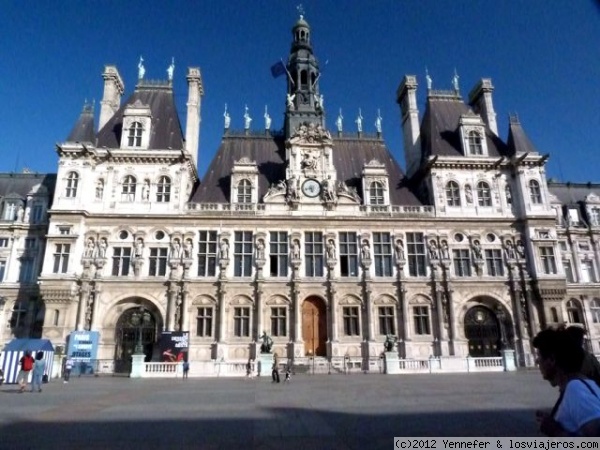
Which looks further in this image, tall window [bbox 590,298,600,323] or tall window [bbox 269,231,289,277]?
tall window [bbox 590,298,600,323]

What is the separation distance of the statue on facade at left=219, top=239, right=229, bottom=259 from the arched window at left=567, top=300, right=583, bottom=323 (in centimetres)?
3220

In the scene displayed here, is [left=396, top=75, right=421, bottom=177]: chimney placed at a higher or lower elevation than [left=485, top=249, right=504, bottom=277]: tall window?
higher

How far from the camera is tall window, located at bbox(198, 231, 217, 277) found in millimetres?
35312

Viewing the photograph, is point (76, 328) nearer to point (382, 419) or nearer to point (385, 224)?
point (385, 224)

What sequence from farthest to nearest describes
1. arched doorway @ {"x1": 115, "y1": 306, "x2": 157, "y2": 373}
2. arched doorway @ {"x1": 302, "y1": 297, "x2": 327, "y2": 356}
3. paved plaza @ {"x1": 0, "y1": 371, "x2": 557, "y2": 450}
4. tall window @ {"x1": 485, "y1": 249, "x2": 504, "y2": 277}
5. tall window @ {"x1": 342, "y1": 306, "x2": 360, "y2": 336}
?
tall window @ {"x1": 485, "y1": 249, "x2": 504, "y2": 277}, tall window @ {"x1": 342, "y1": 306, "x2": 360, "y2": 336}, arched doorway @ {"x1": 302, "y1": 297, "x2": 327, "y2": 356}, arched doorway @ {"x1": 115, "y1": 306, "x2": 157, "y2": 373}, paved plaza @ {"x1": 0, "y1": 371, "x2": 557, "y2": 450}

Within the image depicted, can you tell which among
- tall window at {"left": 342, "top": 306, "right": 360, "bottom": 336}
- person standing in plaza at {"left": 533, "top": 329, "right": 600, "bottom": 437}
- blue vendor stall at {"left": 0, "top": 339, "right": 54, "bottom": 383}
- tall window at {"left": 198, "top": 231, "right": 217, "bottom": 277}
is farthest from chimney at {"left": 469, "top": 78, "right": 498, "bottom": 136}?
person standing in plaza at {"left": 533, "top": 329, "right": 600, "bottom": 437}

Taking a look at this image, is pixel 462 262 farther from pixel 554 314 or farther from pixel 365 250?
pixel 365 250

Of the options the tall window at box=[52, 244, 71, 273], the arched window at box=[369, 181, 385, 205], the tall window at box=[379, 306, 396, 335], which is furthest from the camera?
the arched window at box=[369, 181, 385, 205]

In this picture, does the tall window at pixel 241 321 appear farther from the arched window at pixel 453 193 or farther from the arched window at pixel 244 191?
the arched window at pixel 453 193

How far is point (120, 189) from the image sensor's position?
36.8 meters

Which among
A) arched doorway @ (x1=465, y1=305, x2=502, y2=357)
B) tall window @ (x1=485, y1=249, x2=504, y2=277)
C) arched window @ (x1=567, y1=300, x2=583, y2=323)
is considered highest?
tall window @ (x1=485, y1=249, x2=504, y2=277)

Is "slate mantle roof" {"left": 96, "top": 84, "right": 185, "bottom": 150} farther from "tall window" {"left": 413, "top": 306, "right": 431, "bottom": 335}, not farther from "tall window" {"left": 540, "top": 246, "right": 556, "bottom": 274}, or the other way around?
"tall window" {"left": 540, "top": 246, "right": 556, "bottom": 274}

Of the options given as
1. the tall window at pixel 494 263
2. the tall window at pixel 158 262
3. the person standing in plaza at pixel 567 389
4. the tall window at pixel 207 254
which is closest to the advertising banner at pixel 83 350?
the tall window at pixel 158 262

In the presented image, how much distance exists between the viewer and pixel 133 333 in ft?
112
